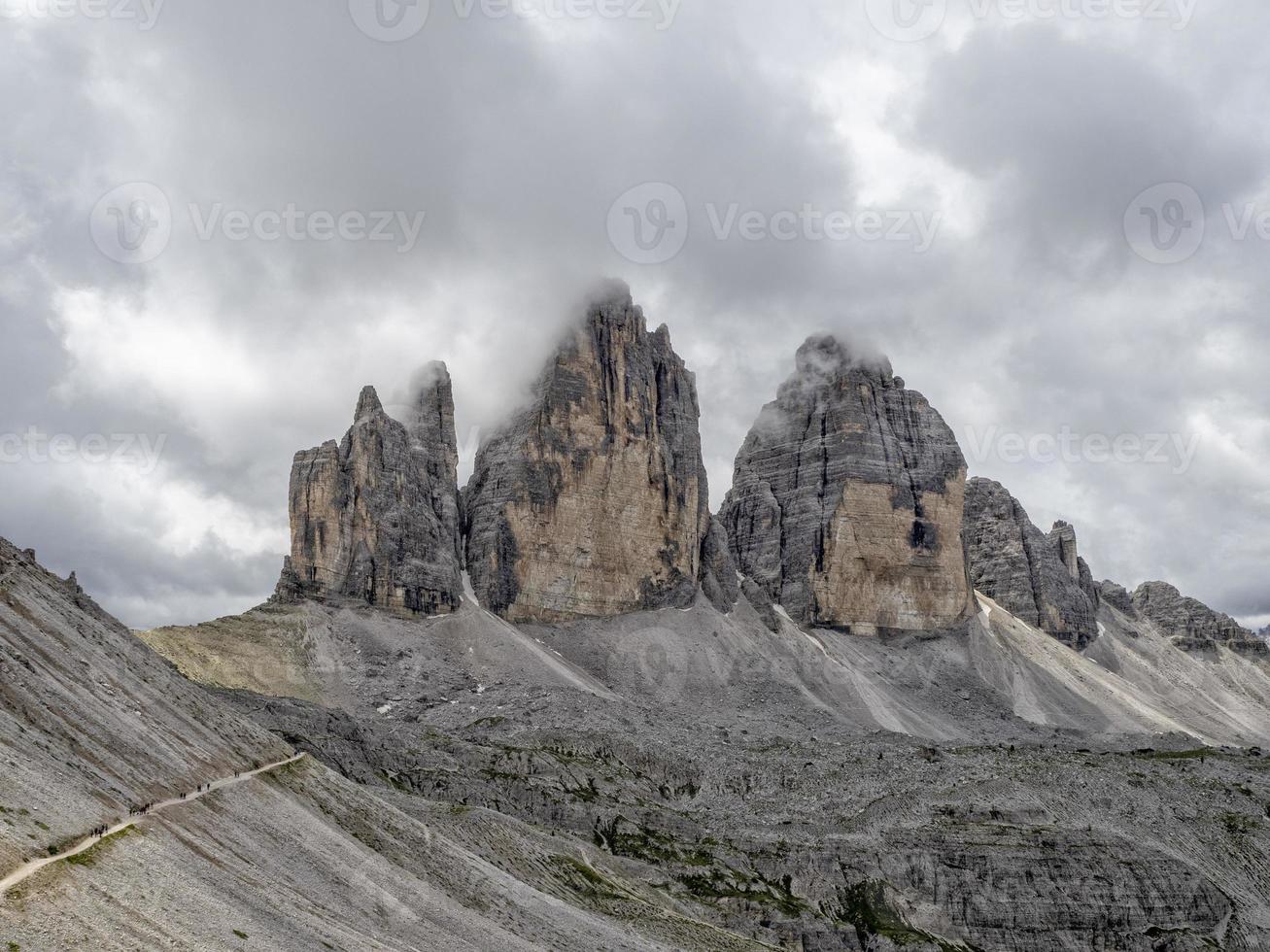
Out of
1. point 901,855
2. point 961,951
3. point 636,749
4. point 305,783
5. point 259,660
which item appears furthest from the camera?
point 259,660

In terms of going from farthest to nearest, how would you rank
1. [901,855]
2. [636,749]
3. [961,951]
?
[636,749] < [901,855] < [961,951]

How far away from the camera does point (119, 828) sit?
170 ft

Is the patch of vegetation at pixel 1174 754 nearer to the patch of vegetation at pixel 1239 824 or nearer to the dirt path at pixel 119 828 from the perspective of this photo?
the patch of vegetation at pixel 1239 824

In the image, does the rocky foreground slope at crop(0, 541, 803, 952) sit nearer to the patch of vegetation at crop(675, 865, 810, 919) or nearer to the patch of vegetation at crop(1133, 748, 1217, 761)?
the patch of vegetation at crop(675, 865, 810, 919)

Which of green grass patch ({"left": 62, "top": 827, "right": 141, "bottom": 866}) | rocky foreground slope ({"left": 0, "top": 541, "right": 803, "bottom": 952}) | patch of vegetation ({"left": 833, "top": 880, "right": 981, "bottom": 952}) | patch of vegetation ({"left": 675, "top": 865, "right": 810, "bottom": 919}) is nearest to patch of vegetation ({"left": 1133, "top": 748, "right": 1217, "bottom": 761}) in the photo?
patch of vegetation ({"left": 833, "top": 880, "right": 981, "bottom": 952})

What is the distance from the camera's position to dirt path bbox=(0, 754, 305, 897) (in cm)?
4175

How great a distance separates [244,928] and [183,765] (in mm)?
20178

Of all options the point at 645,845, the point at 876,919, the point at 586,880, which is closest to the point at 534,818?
the point at 645,845

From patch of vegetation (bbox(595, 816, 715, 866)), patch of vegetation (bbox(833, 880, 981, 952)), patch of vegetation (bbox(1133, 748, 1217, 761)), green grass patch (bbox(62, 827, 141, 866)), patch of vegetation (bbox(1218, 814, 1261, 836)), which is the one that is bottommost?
patch of vegetation (bbox(833, 880, 981, 952))

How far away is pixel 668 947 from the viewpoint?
80.9m

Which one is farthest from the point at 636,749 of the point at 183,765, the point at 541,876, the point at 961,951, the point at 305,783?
the point at 183,765

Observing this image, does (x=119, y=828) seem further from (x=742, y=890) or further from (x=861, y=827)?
(x=861, y=827)

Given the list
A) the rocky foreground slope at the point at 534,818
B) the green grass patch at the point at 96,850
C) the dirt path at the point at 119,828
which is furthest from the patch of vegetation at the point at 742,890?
the green grass patch at the point at 96,850

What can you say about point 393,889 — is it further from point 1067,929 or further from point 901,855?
point 1067,929
